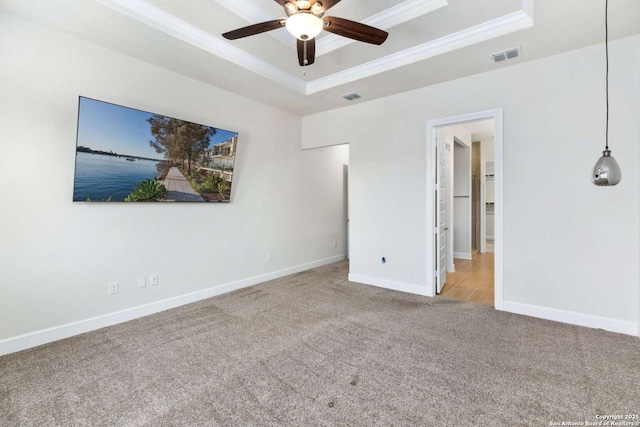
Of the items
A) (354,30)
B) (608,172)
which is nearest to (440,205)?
(608,172)

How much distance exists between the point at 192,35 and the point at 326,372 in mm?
3204

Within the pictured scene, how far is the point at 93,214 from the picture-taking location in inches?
115

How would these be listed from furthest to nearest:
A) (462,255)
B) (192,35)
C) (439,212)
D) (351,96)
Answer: (462,255)
(351,96)
(439,212)
(192,35)

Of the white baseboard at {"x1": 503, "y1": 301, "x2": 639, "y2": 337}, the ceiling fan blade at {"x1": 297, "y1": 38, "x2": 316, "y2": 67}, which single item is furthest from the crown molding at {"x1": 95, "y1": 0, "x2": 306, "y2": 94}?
the white baseboard at {"x1": 503, "y1": 301, "x2": 639, "y2": 337}

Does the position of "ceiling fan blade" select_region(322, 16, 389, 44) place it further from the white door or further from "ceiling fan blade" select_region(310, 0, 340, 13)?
the white door

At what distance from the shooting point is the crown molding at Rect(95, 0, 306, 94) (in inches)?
95.3

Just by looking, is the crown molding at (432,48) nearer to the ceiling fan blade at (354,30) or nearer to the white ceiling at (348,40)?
the white ceiling at (348,40)

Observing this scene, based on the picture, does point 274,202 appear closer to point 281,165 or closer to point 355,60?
point 281,165

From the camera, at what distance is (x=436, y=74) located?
347cm

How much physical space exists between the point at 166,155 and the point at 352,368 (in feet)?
9.43

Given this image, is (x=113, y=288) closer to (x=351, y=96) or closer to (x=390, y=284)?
(x=390, y=284)

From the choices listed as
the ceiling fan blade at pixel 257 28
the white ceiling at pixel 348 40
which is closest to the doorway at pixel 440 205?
the white ceiling at pixel 348 40

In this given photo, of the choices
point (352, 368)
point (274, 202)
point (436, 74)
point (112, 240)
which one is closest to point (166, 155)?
point (112, 240)

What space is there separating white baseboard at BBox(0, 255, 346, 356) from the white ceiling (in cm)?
268
